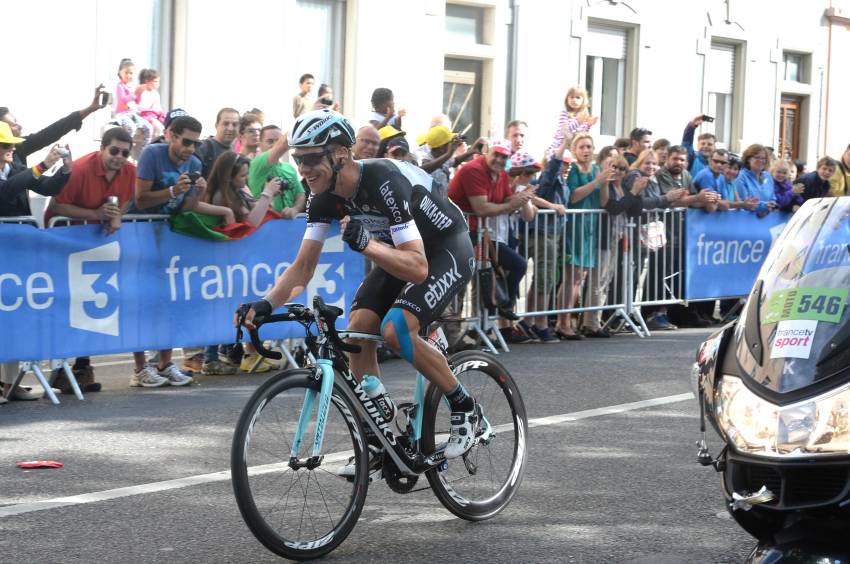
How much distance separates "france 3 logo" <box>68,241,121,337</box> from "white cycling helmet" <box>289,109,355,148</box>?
445 centimetres

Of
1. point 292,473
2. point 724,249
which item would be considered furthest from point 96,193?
point 724,249

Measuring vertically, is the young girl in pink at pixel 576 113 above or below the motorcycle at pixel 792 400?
above

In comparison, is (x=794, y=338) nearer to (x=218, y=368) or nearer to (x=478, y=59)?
(x=218, y=368)

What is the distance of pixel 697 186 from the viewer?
16.2 m

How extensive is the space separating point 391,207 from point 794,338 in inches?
84.4

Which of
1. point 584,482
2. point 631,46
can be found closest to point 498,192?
point 584,482

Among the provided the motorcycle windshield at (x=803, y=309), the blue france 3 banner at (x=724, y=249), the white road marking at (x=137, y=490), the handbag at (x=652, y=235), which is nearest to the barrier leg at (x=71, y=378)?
the white road marking at (x=137, y=490)

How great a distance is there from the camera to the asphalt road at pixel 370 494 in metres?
6.04

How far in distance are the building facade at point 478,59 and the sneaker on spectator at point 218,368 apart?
6.22 m

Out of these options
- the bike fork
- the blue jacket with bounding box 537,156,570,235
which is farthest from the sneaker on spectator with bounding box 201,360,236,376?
the bike fork

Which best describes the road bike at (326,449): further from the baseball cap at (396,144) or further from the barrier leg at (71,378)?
the baseball cap at (396,144)

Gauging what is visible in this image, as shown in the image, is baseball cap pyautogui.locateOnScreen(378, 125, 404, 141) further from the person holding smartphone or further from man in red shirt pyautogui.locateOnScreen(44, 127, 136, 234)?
man in red shirt pyautogui.locateOnScreen(44, 127, 136, 234)

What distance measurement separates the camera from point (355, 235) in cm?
552

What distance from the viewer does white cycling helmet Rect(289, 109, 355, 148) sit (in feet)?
19.7
